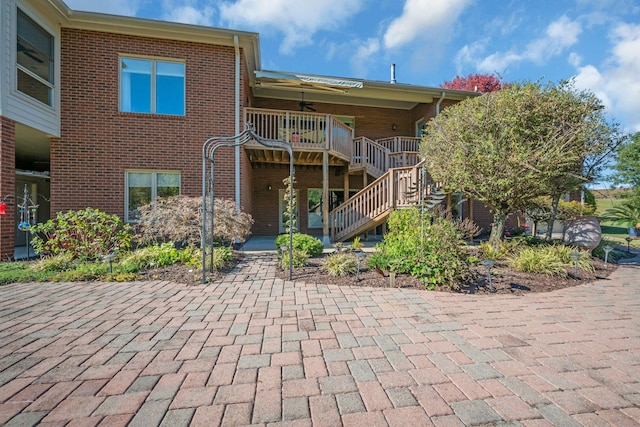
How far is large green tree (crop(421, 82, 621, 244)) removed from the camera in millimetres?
5969

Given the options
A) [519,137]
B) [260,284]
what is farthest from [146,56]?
[519,137]

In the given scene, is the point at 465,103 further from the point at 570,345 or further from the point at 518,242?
the point at 570,345

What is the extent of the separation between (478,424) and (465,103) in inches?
289

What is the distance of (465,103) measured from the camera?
23.3 feet

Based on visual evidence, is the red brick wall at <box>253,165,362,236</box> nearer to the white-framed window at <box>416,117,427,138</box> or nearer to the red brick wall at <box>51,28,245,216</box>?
the red brick wall at <box>51,28,245,216</box>

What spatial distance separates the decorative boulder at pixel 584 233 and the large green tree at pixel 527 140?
157 cm

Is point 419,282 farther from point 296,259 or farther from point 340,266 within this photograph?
point 296,259

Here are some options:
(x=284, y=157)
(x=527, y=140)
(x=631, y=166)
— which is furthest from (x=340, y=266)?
(x=631, y=166)

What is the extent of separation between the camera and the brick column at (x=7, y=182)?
6.04 meters

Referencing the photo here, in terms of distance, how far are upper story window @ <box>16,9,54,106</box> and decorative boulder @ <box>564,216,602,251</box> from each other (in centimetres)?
1418

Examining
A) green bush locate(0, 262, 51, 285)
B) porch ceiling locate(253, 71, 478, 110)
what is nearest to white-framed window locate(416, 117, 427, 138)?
porch ceiling locate(253, 71, 478, 110)

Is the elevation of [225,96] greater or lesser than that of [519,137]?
greater

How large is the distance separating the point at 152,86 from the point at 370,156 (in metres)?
7.53

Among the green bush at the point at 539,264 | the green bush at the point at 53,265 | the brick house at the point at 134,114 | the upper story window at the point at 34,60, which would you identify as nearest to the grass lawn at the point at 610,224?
the green bush at the point at 539,264
